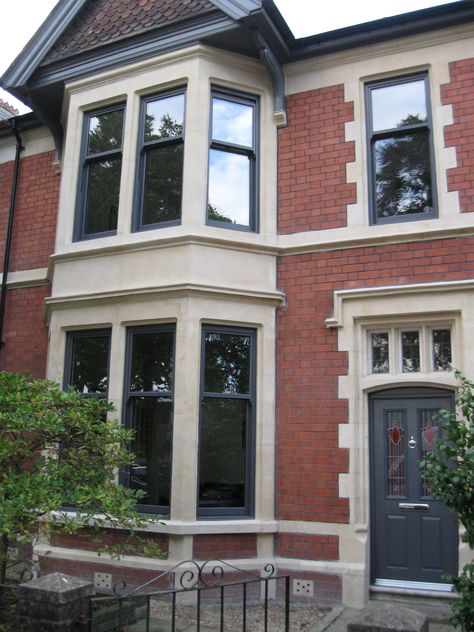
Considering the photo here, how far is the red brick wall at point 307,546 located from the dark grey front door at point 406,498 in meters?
0.46

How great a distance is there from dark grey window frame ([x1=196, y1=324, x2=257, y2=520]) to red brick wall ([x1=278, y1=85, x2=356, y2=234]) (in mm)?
1490

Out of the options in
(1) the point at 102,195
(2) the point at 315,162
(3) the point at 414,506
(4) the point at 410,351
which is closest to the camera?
(3) the point at 414,506

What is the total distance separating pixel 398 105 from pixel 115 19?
418cm

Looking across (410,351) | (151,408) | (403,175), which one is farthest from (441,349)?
(151,408)

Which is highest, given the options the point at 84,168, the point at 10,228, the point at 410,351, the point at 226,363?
the point at 84,168

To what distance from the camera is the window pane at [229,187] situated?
26.1ft

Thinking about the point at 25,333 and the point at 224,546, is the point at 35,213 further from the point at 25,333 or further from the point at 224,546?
the point at 224,546

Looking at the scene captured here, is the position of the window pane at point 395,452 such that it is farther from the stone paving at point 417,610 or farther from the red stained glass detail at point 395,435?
the stone paving at point 417,610

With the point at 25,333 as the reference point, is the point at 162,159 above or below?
above

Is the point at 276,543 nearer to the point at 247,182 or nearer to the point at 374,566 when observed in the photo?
the point at 374,566

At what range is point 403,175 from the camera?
768 centimetres

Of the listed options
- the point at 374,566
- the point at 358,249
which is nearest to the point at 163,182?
the point at 358,249

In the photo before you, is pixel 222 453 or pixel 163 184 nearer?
pixel 222 453

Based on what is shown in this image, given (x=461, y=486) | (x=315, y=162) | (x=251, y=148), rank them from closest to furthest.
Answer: (x=461, y=486) → (x=315, y=162) → (x=251, y=148)
